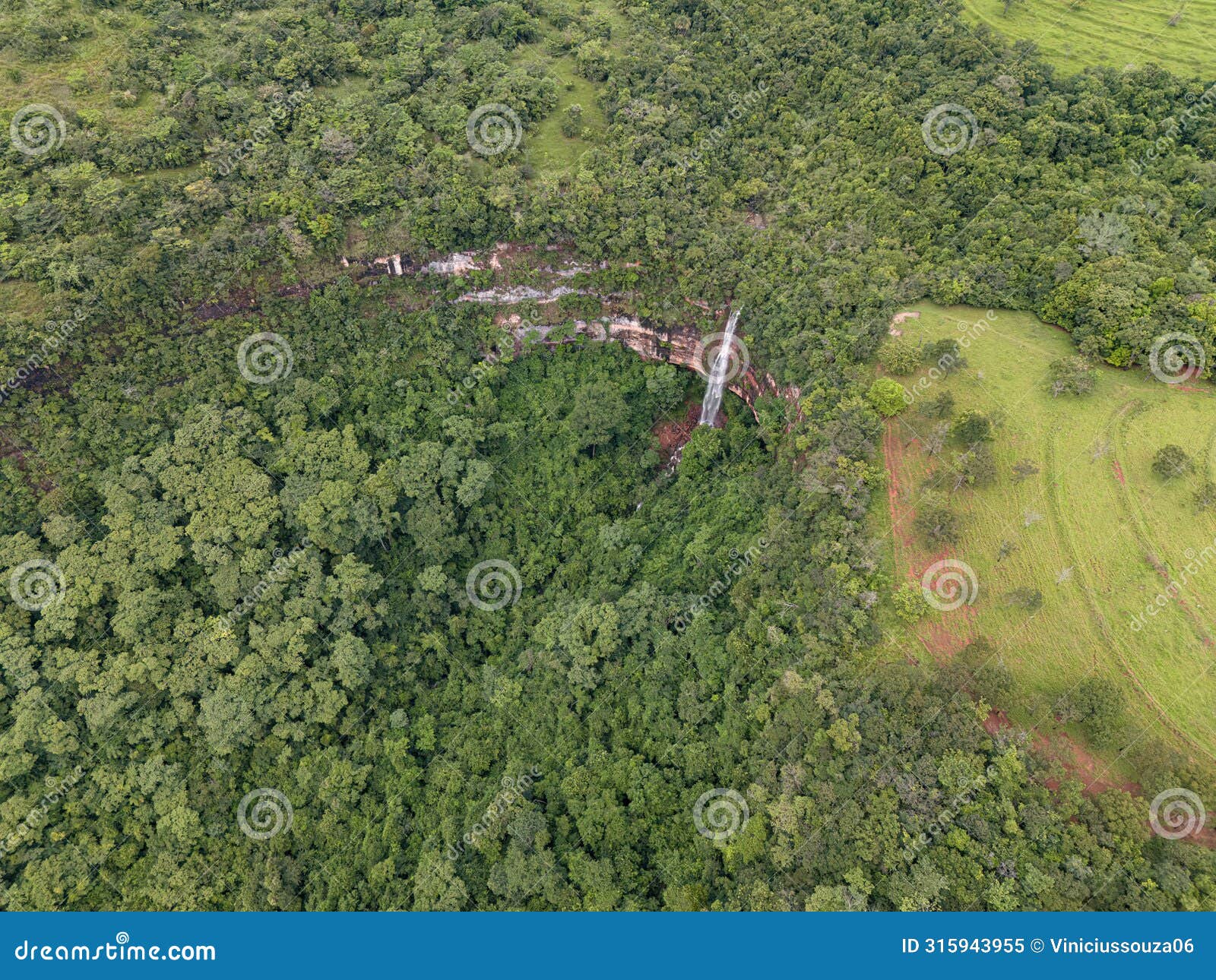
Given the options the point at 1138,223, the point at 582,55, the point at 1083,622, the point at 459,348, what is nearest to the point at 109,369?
the point at 459,348

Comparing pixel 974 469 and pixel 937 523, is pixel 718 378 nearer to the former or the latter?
pixel 974 469

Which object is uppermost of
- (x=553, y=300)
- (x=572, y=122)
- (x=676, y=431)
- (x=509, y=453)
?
(x=572, y=122)

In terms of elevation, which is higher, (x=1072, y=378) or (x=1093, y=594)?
(x=1072, y=378)

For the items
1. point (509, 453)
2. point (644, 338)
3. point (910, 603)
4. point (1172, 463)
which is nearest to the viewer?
point (910, 603)

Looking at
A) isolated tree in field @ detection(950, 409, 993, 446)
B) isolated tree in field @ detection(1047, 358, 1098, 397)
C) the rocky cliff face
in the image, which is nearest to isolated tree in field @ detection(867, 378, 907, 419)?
isolated tree in field @ detection(950, 409, 993, 446)

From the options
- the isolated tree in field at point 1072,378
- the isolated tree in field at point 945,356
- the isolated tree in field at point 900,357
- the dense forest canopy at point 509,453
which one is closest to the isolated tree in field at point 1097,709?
the dense forest canopy at point 509,453

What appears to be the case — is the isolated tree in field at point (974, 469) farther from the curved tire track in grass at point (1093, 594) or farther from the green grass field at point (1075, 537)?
the curved tire track in grass at point (1093, 594)

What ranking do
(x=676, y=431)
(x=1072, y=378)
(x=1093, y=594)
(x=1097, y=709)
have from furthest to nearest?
(x=676, y=431)
(x=1072, y=378)
(x=1093, y=594)
(x=1097, y=709)

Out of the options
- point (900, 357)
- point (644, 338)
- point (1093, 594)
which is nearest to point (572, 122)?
point (644, 338)
